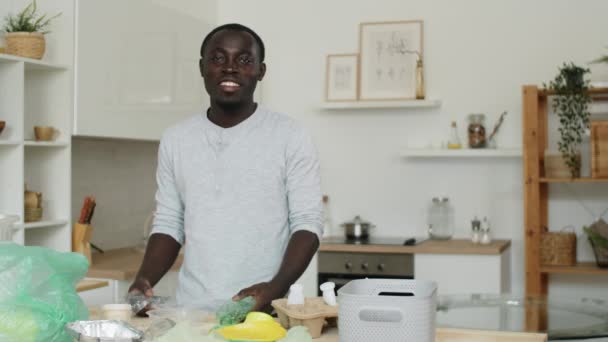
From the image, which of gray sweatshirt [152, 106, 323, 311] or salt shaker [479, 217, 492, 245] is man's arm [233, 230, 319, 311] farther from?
salt shaker [479, 217, 492, 245]

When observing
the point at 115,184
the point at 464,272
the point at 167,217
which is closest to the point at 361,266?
→ the point at 464,272

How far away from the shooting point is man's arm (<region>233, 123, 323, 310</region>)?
2127 mm

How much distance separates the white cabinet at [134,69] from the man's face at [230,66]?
4.95 ft

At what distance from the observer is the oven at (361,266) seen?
430 cm

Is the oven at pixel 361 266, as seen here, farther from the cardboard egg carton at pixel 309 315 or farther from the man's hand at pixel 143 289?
the cardboard egg carton at pixel 309 315

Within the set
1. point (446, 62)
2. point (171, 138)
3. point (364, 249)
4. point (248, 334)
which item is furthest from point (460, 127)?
point (248, 334)

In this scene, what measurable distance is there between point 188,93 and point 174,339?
2.91 m

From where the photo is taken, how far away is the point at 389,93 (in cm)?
479

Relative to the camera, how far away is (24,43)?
332 cm

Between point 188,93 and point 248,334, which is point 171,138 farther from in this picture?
point 188,93

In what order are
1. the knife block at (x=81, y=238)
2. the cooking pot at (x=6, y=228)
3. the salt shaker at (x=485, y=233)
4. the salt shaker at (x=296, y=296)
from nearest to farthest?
the salt shaker at (x=296, y=296), the cooking pot at (x=6, y=228), the knife block at (x=81, y=238), the salt shaker at (x=485, y=233)

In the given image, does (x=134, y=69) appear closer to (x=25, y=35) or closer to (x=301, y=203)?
(x=25, y=35)

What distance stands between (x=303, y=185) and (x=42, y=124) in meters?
1.77

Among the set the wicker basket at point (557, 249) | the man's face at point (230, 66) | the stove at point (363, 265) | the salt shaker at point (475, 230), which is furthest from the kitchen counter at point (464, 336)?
the salt shaker at point (475, 230)
